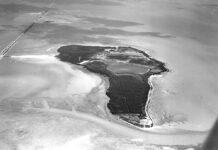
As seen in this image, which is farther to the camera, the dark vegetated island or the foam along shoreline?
the dark vegetated island

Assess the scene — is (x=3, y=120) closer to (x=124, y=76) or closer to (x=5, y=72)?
(x=5, y=72)

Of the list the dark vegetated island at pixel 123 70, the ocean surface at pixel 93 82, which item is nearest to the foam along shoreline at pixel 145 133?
the ocean surface at pixel 93 82

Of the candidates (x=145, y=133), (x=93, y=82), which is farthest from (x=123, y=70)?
(x=145, y=133)

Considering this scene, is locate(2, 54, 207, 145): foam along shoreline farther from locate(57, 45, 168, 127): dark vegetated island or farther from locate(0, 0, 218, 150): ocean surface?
locate(57, 45, 168, 127): dark vegetated island

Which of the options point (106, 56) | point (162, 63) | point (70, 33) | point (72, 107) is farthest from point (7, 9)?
point (72, 107)

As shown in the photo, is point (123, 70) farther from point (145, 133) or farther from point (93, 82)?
point (145, 133)

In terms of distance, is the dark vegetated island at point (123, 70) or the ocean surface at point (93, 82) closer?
the ocean surface at point (93, 82)

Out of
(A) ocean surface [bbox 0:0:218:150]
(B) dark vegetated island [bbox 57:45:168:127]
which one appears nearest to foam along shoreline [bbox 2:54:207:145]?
(A) ocean surface [bbox 0:0:218:150]

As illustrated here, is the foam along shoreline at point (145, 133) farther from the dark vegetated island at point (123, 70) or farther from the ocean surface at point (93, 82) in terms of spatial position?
the dark vegetated island at point (123, 70)
